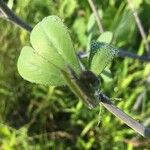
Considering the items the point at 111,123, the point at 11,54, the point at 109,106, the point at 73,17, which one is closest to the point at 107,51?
the point at 109,106

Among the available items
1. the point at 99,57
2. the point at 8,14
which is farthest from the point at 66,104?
the point at 99,57

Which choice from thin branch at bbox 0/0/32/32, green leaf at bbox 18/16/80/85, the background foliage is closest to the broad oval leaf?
green leaf at bbox 18/16/80/85

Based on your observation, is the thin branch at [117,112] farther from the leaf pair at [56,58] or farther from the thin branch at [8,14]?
the thin branch at [8,14]

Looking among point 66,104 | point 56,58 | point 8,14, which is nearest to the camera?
point 56,58

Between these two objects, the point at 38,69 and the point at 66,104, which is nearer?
the point at 38,69

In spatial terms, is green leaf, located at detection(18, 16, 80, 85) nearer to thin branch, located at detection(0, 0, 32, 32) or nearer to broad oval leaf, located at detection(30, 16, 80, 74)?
broad oval leaf, located at detection(30, 16, 80, 74)

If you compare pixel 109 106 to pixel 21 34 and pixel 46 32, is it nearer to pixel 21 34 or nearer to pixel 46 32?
pixel 46 32

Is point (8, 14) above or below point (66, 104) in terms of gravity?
above

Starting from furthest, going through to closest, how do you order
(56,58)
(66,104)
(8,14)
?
(66,104)
(8,14)
(56,58)

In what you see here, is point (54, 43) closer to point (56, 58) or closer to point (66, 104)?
point (56, 58)
